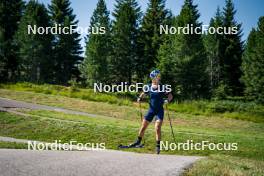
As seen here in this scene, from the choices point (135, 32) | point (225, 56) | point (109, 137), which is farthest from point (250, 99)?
point (109, 137)

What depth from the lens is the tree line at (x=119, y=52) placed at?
52031 millimetres

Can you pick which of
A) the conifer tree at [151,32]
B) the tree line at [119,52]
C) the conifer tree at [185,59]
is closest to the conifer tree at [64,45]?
the tree line at [119,52]

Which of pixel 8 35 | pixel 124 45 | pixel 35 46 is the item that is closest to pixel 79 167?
pixel 35 46

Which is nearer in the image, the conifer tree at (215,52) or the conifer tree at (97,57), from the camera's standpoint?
the conifer tree at (97,57)

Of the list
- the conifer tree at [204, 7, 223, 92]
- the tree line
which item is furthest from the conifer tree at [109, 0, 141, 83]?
the conifer tree at [204, 7, 223, 92]

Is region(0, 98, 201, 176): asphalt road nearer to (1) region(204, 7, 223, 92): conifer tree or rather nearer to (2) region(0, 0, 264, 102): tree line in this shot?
(2) region(0, 0, 264, 102): tree line

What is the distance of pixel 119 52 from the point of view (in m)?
59.6

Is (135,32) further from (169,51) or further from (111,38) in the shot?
(169,51)

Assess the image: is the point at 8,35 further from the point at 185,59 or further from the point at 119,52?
the point at 185,59

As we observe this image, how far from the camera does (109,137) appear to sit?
17.7m

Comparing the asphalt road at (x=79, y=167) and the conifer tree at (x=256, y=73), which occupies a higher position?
the conifer tree at (x=256, y=73)

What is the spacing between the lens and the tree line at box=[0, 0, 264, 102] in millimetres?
52031

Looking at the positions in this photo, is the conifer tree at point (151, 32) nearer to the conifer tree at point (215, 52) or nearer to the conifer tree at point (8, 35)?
the conifer tree at point (215, 52)

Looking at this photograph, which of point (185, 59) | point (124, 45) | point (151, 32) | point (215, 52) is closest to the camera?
point (185, 59)
